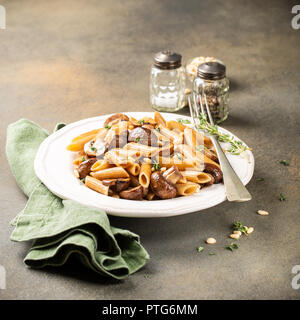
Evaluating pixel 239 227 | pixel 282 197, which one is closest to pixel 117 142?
pixel 239 227

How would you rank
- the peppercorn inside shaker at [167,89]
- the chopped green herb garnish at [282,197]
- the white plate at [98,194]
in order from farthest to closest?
the peppercorn inside shaker at [167,89], the chopped green herb garnish at [282,197], the white plate at [98,194]

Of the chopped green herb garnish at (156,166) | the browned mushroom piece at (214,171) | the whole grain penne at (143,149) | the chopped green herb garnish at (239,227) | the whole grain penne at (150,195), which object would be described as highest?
the whole grain penne at (143,149)

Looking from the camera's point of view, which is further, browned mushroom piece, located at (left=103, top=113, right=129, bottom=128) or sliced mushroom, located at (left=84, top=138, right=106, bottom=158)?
browned mushroom piece, located at (left=103, top=113, right=129, bottom=128)

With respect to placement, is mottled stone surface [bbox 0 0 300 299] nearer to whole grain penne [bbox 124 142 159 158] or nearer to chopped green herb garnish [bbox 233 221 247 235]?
chopped green herb garnish [bbox 233 221 247 235]

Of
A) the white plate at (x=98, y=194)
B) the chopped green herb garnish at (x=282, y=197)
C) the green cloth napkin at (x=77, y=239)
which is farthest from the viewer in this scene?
the chopped green herb garnish at (x=282, y=197)

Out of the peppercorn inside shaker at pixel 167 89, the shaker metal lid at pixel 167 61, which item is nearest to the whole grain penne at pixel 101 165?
the shaker metal lid at pixel 167 61

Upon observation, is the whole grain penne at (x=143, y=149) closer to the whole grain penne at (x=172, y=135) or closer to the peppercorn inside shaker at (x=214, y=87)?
the whole grain penne at (x=172, y=135)

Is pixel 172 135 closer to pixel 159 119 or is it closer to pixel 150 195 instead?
pixel 159 119

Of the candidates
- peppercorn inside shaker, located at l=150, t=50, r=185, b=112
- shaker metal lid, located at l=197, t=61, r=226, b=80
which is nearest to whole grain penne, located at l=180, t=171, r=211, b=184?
shaker metal lid, located at l=197, t=61, r=226, b=80
